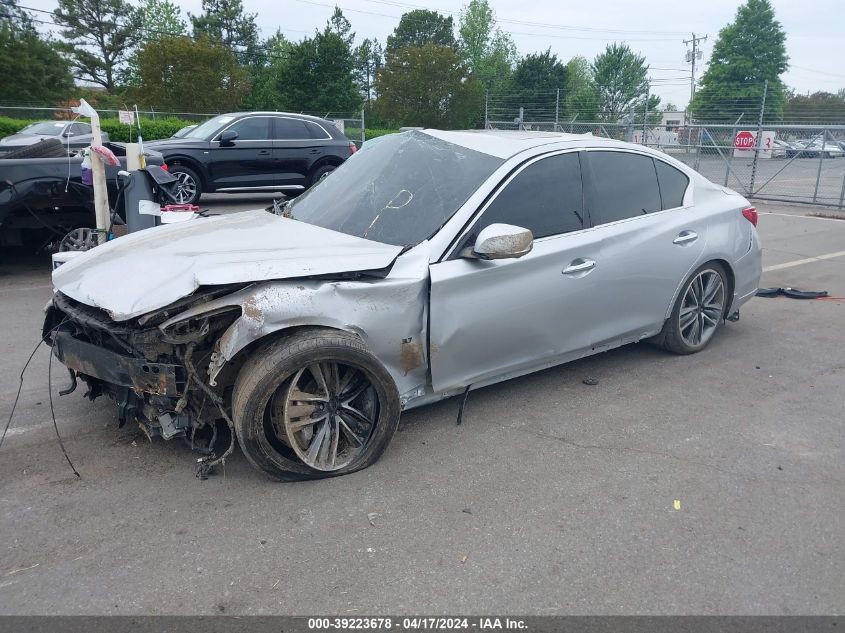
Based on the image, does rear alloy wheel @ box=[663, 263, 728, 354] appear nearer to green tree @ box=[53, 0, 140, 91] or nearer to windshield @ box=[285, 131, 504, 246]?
windshield @ box=[285, 131, 504, 246]

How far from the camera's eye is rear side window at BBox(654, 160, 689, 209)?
205 inches

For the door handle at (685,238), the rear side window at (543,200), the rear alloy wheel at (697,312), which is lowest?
the rear alloy wheel at (697,312)

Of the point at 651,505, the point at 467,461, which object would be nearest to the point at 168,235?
the point at 467,461

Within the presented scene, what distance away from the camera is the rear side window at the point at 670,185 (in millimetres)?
5195

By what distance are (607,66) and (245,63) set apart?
33.2 m

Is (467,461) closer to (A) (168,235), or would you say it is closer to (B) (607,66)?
(A) (168,235)

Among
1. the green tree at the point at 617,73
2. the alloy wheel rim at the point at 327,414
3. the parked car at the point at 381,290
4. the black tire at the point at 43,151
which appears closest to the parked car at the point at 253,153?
the black tire at the point at 43,151

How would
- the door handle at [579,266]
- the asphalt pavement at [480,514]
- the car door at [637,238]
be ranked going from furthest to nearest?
the car door at [637,238] < the door handle at [579,266] < the asphalt pavement at [480,514]

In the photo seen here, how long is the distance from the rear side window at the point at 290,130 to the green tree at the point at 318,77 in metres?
32.1

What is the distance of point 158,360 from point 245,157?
10.9 m

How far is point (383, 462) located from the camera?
3.76 metres

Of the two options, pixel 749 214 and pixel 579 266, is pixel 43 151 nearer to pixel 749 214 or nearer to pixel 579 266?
pixel 579 266

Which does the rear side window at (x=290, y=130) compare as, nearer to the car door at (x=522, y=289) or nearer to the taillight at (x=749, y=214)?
the taillight at (x=749, y=214)

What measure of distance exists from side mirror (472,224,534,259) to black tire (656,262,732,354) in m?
1.87
